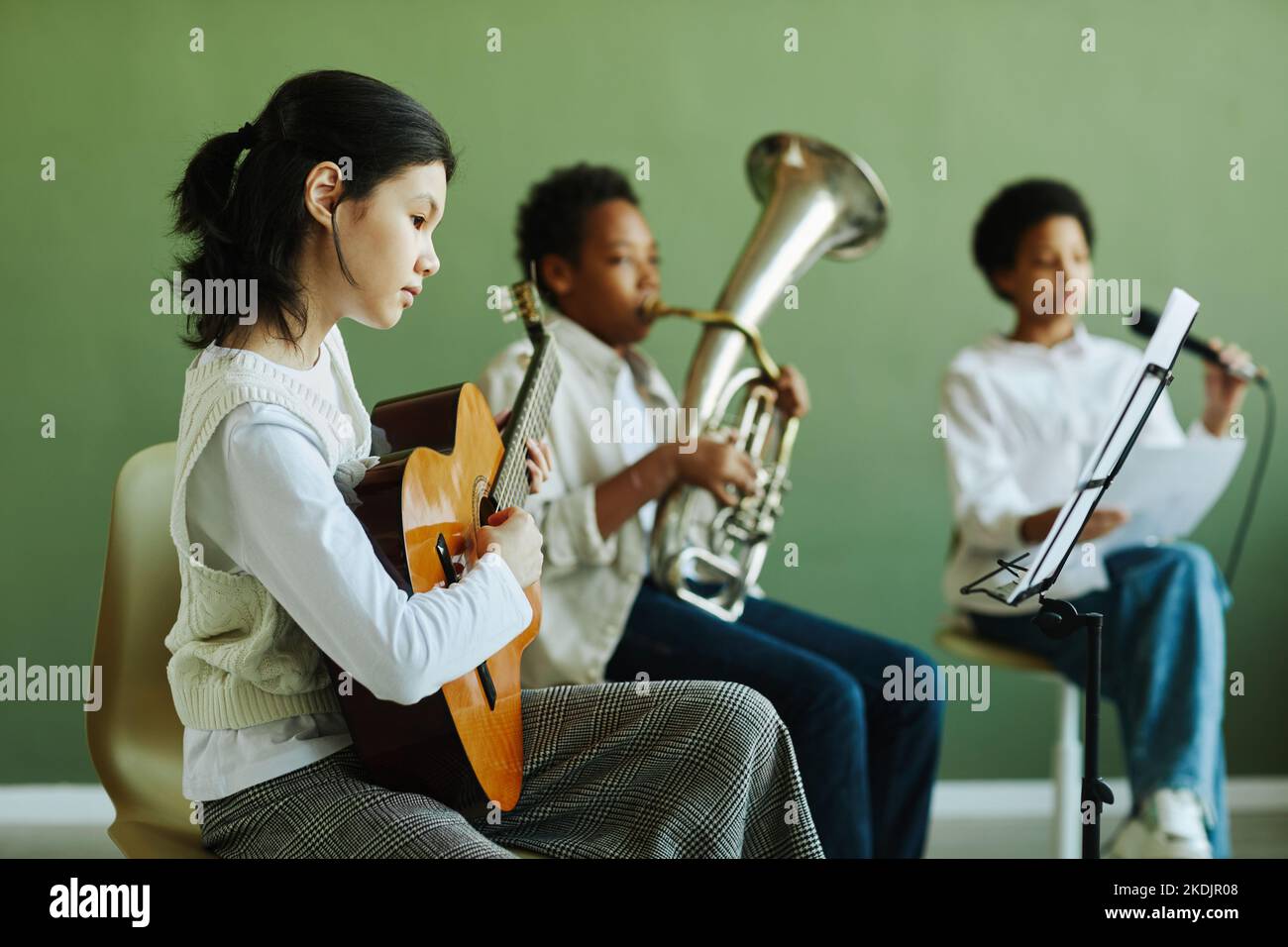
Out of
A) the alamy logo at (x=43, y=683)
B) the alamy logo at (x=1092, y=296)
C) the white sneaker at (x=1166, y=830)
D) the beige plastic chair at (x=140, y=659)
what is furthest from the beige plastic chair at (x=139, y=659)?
the alamy logo at (x=1092, y=296)

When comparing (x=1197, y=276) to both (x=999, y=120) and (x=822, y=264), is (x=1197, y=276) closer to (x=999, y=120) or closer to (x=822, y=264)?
(x=999, y=120)

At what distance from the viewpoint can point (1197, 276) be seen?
7.55ft

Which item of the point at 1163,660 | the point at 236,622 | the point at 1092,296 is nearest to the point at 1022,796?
the point at 1163,660

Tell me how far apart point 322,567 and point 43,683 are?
1.51 metres

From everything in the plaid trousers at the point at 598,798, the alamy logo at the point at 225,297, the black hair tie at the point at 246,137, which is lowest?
the plaid trousers at the point at 598,798

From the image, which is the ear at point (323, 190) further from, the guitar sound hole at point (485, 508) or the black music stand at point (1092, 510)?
the black music stand at point (1092, 510)

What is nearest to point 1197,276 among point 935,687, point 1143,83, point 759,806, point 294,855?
point 1143,83

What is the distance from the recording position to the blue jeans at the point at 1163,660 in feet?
5.75

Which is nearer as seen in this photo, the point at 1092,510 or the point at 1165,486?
the point at 1092,510

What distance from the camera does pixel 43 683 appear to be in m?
2.12

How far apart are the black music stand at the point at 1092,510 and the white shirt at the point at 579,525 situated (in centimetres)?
57

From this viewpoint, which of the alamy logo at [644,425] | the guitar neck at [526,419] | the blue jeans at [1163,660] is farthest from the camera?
the blue jeans at [1163,660]

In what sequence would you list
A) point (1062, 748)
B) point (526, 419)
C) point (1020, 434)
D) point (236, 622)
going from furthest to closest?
point (1020, 434) < point (1062, 748) < point (526, 419) < point (236, 622)
